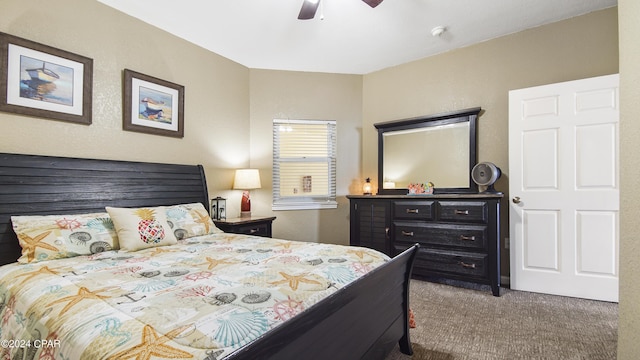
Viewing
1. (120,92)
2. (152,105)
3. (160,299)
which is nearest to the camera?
(160,299)

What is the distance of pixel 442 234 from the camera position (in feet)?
9.96

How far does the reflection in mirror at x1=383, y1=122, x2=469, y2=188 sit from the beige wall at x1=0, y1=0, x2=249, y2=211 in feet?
6.60

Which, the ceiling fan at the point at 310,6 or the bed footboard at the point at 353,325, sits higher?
the ceiling fan at the point at 310,6

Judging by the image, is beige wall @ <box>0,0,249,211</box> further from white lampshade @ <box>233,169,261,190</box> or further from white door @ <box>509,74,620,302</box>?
white door @ <box>509,74,620,302</box>

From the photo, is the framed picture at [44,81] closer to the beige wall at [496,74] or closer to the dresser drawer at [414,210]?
the dresser drawer at [414,210]

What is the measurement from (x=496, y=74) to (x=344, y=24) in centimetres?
181

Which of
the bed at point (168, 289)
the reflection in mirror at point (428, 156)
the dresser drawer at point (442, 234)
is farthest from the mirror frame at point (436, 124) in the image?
the bed at point (168, 289)

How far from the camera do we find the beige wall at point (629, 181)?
Answer: 1.09 metres

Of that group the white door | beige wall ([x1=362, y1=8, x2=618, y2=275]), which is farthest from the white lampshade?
the white door

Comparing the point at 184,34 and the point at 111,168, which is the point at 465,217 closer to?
the point at 111,168

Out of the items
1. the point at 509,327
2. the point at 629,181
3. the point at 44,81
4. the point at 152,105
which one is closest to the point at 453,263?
the point at 509,327

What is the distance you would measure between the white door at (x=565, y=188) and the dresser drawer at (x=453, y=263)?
1.37 feet

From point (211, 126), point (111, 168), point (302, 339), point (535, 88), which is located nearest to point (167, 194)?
point (111, 168)

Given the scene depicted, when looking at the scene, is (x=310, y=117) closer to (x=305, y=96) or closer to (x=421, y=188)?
(x=305, y=96)
